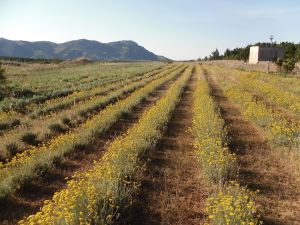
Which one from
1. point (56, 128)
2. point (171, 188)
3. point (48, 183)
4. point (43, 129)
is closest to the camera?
point (171, 188)

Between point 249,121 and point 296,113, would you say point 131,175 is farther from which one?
point 296,113

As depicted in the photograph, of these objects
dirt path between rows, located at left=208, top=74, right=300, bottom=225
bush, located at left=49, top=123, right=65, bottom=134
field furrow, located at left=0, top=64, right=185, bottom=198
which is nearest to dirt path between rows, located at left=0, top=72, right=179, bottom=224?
field furrow, located at left=0, top=64, right=185, bottom=198

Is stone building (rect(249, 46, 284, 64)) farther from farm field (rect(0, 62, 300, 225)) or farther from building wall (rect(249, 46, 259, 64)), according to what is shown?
farm field (rect(0, 62, 300, 225))

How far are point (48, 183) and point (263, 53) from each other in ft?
238

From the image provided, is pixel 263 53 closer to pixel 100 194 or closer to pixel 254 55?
pixel 254 55

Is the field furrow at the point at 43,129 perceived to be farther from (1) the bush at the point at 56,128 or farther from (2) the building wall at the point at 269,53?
(2) the building wall at the point at 269,53

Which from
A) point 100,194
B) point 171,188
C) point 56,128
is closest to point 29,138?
point 56,128

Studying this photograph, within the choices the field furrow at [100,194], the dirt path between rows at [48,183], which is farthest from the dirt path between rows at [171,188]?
the dirt path between rows at [48,183]

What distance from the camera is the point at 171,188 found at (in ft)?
26.0

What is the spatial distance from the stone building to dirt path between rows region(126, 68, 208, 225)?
66.8 metres

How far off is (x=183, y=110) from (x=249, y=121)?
3.46 metres

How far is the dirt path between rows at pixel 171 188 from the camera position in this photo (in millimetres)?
6676

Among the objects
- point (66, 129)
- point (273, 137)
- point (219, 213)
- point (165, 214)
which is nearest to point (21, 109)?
point (66, 129)

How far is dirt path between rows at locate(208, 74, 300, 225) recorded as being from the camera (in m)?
6.88
